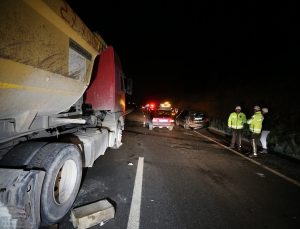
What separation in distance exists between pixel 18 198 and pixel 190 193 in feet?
10.8

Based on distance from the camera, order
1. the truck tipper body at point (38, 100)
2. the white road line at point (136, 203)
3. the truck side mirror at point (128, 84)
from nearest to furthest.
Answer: the truck tipper body at point (38, 100), the white road line at point (136, 203), the truck side mirror at point (128, 84)

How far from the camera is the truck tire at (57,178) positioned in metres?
2.95

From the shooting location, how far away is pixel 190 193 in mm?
4637

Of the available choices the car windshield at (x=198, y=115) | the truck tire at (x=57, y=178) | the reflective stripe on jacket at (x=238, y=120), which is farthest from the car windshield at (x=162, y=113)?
the truck tire at (x=57, y=178)

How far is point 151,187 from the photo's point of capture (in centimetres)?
484

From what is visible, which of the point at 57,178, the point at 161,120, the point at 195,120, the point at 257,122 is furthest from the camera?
the point at 195,120

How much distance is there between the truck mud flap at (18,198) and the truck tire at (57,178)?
322 millimetres

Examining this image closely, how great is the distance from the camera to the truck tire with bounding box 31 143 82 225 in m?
2.95

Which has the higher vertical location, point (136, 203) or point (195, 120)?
point (195, 120)

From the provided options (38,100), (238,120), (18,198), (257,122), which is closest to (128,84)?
(238,120)

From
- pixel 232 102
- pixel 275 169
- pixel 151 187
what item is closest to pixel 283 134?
pixel 275 169

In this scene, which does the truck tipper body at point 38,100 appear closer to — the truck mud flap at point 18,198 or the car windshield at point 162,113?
the truck mud flap at point 18,198

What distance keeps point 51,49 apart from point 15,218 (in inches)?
79.1

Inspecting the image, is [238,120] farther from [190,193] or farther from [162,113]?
[190,193]
